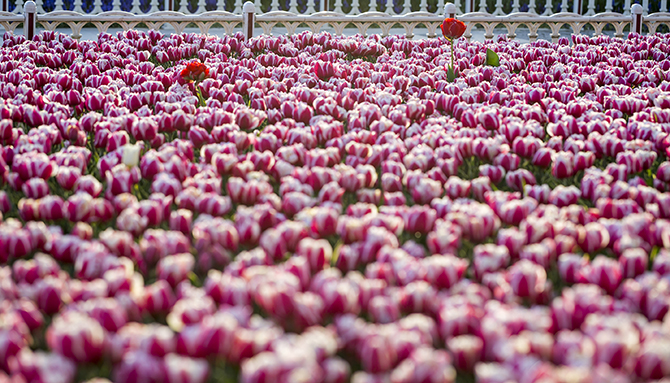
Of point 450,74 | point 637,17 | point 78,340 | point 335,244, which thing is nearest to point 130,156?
point 335,244

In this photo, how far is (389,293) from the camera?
225 cm

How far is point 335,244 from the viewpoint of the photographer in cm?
283

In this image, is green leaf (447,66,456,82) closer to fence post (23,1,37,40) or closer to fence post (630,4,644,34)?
fence post (23,1,37,40)

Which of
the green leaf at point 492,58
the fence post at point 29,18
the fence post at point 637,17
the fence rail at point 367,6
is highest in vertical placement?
the fence rail at point 367,6

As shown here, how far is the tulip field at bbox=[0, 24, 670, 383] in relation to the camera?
6.05 ft

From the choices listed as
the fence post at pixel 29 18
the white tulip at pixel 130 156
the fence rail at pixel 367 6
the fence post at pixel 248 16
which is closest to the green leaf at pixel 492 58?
the white tulip at pixel 130 156

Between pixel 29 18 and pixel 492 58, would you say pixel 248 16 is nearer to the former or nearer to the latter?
pixel 29 18

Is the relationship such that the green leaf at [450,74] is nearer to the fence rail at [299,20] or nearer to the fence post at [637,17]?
the fence rail at [299,20]

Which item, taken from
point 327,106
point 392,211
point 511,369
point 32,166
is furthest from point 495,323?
point 327,106

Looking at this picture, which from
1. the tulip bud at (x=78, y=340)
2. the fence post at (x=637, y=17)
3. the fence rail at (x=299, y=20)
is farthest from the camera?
the fence post at (x=637, y=17)

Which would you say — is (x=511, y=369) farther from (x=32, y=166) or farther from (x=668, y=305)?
(x=32, y=166)

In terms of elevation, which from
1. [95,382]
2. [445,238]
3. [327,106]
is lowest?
[95,382]

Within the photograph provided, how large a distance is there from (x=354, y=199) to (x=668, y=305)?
5.25ft

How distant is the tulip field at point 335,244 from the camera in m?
1.84
